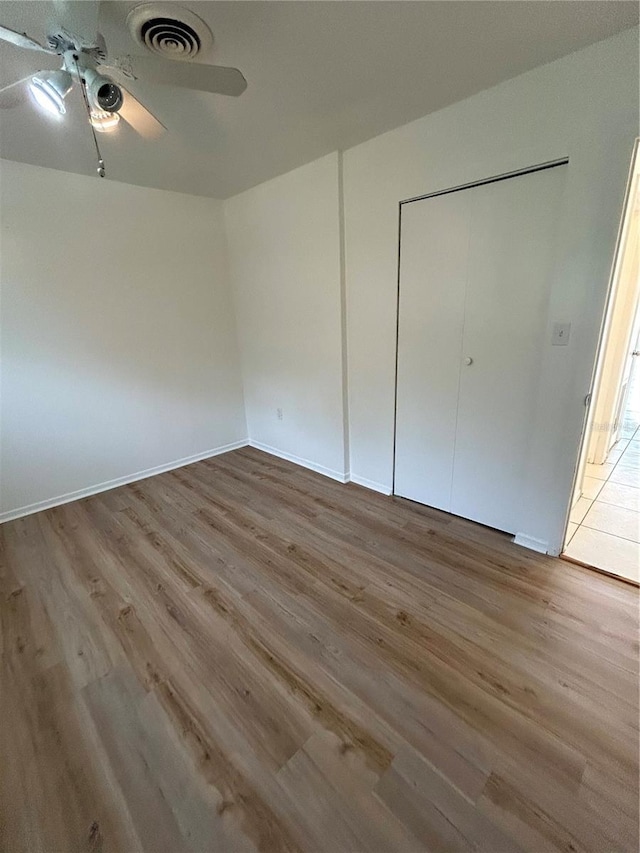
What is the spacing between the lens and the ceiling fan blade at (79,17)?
1.00m

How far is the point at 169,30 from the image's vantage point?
4.19 ft

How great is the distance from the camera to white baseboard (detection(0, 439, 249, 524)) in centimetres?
267

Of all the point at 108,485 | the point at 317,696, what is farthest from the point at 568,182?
the point at 108,485

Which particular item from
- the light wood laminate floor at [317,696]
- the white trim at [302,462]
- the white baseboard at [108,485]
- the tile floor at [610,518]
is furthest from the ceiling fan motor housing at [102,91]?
the tile floor at [610,518]

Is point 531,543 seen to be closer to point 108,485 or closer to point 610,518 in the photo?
point 610,518

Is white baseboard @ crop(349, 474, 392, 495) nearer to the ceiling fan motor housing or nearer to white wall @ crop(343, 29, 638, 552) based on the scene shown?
white wall @ crop(343, 29, 638, 552)

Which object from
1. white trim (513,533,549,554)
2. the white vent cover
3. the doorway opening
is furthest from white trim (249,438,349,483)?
the white vent cover

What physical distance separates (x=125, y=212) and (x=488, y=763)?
151 inches

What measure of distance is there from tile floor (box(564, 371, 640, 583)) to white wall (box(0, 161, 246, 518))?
322 centimetres

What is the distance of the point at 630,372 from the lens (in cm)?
324

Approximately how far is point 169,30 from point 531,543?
114 inches

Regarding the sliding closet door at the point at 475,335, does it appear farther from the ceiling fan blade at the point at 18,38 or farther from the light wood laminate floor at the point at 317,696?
the ceiling fan blade at the point at 18,38

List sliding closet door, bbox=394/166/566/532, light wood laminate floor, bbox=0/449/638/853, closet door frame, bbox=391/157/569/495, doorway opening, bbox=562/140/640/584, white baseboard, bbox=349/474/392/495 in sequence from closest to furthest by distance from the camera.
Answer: light wood laminate floor, bbox=0/449/638/853, closet door frame, bbox=391/157/569/495, sliding closet door, bbox=394/166/566/532, doorway opening, bbox=562/140/640/584, white baseboard, bbox=349/474/392/495

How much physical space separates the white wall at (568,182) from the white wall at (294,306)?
22cm
